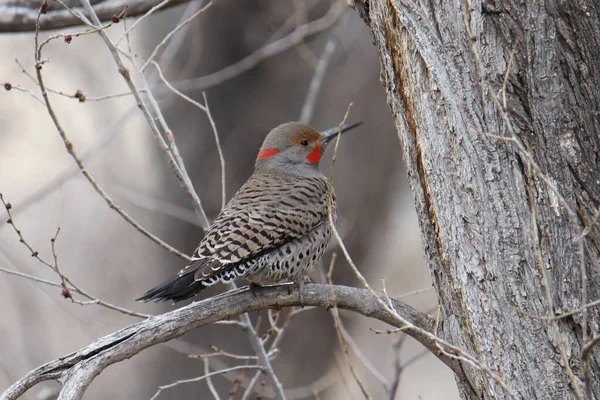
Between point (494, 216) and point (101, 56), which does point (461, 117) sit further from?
point (101, 56)

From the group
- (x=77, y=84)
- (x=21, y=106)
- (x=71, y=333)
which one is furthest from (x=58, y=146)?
(x=71, y=333)

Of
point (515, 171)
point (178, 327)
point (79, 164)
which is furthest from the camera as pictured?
point (79, 164)

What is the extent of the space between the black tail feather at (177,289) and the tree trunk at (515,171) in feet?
3.77

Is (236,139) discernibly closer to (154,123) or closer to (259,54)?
(259,54)

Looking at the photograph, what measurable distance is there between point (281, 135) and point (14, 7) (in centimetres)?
184

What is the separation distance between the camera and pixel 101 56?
31.6 ft

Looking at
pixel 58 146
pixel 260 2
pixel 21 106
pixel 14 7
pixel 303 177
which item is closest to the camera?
pixel 14 7

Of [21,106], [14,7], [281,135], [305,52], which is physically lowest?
[281,135]

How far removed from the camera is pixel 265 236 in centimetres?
405

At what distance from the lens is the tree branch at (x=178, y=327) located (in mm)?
2873

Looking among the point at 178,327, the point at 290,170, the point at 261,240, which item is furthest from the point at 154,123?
the point at 290,170

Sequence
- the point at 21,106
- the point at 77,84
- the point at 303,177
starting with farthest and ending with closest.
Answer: the point at 21,106 < the point at 77,84 < the point at 303,177

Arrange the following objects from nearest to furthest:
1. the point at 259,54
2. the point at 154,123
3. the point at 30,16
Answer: the point at 154,123, the point at 30,16, the point at 259,54

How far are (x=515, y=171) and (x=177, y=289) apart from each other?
5.06 ft
